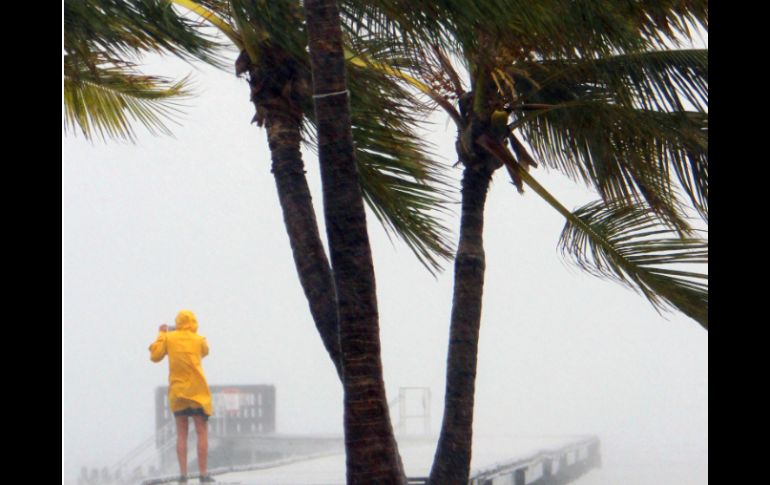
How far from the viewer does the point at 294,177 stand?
13.2ft

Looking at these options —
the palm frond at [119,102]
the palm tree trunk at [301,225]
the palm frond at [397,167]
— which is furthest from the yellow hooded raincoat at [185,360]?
the palm tree trunk at [301,225]

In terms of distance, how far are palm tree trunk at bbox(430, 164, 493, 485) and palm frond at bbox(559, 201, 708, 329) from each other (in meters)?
0.40

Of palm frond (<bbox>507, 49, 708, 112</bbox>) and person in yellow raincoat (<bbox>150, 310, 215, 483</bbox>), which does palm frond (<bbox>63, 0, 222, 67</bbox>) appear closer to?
palm frond (<bbox>507, 49, 708, 112</bbox>)

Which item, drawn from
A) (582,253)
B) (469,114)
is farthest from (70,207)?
(582,253)

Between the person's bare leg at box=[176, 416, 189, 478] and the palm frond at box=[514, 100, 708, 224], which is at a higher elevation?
the palm frond at box=[514, 100, 708, 224]

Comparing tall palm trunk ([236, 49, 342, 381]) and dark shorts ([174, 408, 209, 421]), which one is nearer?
tall palm trunk ([236, 49, 342, 381])

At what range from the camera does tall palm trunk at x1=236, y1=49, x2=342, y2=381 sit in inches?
153

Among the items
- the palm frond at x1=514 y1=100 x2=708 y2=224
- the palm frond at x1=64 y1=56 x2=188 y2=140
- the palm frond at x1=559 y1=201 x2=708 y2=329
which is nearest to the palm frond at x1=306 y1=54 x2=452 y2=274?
the palm frond at x1=514 y1=100 x2=708 y2=224

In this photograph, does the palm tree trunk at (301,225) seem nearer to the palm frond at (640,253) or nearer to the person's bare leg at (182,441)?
the palm frond at (640,253)

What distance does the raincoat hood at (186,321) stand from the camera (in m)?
5.43
